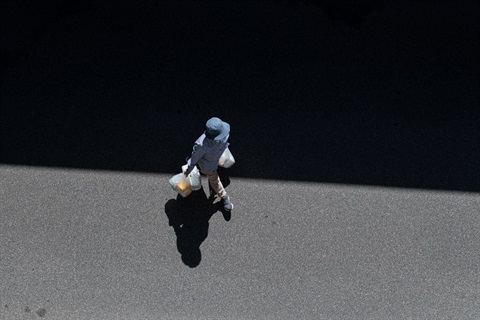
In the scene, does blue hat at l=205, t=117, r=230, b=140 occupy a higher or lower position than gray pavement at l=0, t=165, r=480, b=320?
higher

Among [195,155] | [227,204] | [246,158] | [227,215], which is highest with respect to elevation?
[195,155]

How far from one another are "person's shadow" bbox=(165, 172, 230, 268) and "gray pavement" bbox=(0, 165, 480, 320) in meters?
0.03

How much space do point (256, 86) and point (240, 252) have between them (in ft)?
6.97

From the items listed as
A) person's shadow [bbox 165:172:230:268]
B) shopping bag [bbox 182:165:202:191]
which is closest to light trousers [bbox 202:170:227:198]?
shopping bag [bbox 182:165:202:191]

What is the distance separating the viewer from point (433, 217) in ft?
19.3

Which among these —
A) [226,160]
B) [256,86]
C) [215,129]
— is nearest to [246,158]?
[226,160]

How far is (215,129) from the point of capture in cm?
466

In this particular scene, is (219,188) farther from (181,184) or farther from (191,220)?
(191,220)

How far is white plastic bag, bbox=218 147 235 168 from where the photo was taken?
5.75m

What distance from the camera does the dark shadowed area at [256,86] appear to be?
6059mm

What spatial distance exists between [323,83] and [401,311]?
9.55ft

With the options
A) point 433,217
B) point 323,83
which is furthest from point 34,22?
point 433,217

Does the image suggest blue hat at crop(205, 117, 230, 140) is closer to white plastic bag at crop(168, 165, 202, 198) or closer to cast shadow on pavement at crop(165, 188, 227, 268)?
white plastic bag at crop(168, 165, 202, 198)

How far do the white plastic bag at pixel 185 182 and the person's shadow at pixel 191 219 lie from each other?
27cm
